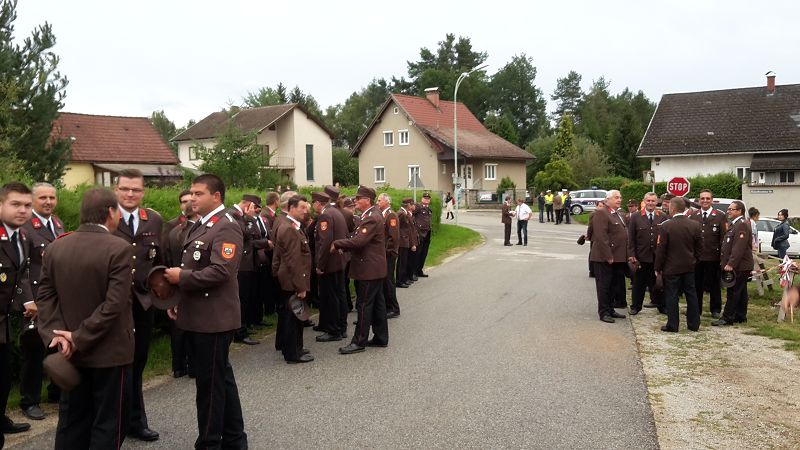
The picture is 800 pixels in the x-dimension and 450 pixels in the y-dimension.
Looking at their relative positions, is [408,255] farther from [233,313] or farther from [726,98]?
[726,98]

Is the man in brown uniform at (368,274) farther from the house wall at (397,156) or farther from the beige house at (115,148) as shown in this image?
the house wall at (397,156)

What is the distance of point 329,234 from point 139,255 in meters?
Answer: 3.61

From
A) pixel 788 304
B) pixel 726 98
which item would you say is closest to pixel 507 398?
pixel 788 304

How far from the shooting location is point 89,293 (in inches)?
171

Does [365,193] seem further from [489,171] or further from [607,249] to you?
[489,171]

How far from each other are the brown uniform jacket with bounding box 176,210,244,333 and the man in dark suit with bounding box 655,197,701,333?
7.18 m

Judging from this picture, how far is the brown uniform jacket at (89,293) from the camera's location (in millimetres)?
4289

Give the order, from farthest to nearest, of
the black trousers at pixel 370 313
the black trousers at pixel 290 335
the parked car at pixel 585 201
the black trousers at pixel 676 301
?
the parked car at pixel 585 201 → the black trousers at pixel 676 301 → the black trousers at pixel 370 313 → the black trousers at pixel 290 335

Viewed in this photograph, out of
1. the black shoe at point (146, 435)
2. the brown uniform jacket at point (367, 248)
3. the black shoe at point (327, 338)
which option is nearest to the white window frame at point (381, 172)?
the black shoe at point (327, 338)

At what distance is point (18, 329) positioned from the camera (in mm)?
6742

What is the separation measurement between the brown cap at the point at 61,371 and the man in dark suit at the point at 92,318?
6cm

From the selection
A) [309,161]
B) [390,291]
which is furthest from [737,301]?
[309,161]

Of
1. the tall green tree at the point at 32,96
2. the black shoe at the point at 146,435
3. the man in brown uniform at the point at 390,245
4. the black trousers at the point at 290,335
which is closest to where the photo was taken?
the black shoe at the point at 146,435

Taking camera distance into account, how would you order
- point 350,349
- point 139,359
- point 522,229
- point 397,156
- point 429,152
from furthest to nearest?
point 397,156 → point 429,152 → point 522,229 → point 350,349 → point 139,359
